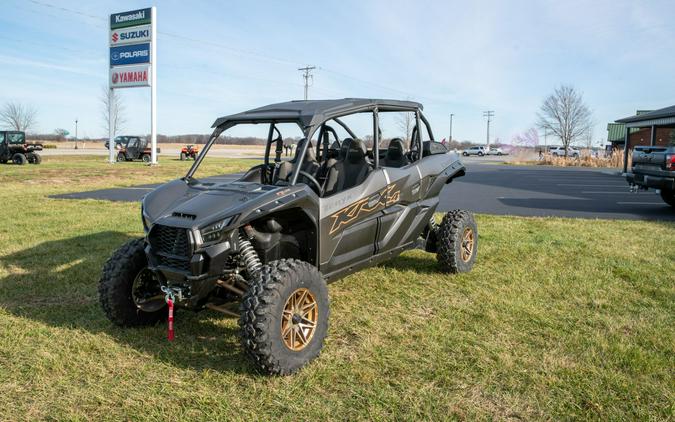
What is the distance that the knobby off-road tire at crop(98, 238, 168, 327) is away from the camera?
Result: 406cm

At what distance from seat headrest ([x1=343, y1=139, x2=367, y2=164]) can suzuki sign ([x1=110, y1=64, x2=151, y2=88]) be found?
28.0 metres

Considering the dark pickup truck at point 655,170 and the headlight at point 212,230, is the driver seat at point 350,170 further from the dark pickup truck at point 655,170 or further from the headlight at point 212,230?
the dark pickup truck at point 655,170

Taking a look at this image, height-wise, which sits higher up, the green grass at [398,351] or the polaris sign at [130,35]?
the polaris sign at [130,35]

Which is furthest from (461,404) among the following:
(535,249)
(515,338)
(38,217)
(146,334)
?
(38,217)

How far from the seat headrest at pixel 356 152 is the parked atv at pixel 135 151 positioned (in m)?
30.7

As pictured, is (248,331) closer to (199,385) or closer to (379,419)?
(199,385)

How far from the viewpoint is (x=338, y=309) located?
188 inches

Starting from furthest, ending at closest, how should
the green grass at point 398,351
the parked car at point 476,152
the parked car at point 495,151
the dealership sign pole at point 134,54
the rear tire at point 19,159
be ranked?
the parked car at point 495,151 < the parked car at point 476,152 < the dealership sign pole at point 134,54 < the rear tire at point 19,159 < the green grass at point 398,351

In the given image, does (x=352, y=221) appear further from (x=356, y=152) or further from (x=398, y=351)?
(x=398, y=351)

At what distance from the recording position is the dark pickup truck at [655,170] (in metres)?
10.4

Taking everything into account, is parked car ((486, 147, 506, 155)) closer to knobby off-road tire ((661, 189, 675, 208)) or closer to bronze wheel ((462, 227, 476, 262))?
knobby off-road tire ((661, 189, 675, 208))

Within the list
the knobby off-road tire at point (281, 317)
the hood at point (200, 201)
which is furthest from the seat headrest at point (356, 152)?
the knobby off-road tire at point (281, 317)

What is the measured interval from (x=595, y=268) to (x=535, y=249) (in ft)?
3.47

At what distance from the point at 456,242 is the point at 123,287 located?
3.44m
